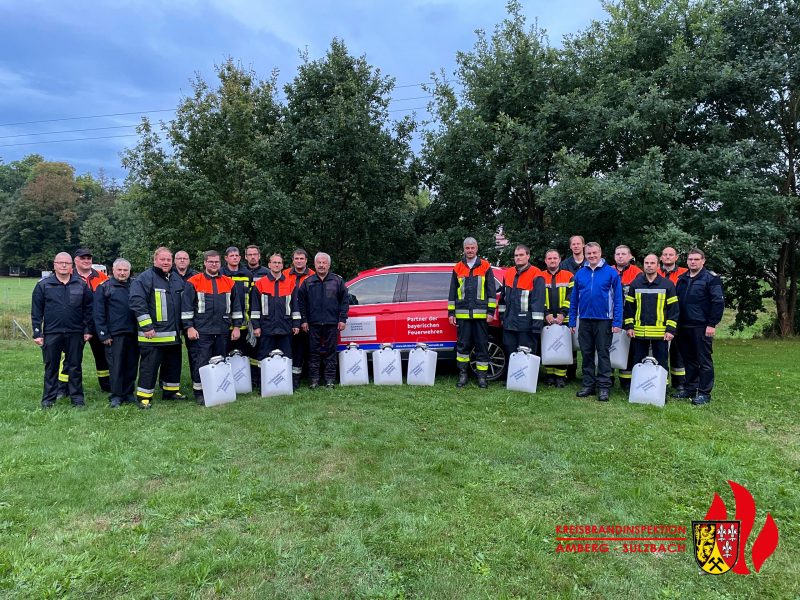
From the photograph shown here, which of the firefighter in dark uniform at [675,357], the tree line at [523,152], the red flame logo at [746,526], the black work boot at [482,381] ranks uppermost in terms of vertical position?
the tree line at [523,152]

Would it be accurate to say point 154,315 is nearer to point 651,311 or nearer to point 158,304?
point 158,304

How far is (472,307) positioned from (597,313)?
1.57 meters

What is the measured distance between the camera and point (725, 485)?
3.71 meters

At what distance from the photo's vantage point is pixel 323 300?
6719mm

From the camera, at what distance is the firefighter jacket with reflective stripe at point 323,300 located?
22.0ft

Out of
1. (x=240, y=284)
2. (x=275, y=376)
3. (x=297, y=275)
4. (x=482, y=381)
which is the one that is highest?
(x=297, y=275)

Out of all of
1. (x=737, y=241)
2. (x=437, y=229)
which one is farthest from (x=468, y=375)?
(x=737, y=241)

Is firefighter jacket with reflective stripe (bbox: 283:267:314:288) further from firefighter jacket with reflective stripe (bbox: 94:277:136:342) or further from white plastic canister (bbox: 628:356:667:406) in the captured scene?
white plastic canister (bbox: 628:356:667:406)

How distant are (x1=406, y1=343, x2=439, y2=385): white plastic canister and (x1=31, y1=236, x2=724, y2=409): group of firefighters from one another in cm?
42

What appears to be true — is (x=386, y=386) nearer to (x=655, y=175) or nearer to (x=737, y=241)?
(x=655, y=175)

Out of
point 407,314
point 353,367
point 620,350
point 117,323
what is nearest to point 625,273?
point 620,350

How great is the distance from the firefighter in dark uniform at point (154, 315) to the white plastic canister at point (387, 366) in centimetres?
262

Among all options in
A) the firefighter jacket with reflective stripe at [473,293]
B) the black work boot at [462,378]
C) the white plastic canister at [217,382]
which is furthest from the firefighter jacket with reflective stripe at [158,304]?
the black work boot at [462,378]

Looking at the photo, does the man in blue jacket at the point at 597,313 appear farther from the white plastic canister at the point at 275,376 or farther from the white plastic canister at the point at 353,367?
the white plastic canister at the point at 275,376
